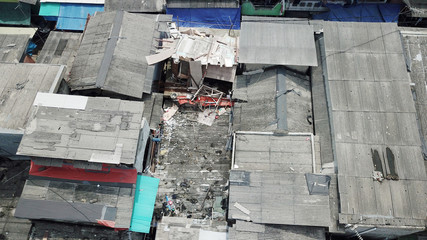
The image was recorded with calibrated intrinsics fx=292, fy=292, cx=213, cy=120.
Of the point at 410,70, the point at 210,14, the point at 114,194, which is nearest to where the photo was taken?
the point at 114,194

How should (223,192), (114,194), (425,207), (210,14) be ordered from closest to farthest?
(425,207) → (114,194) → (223,192) → (210,14)

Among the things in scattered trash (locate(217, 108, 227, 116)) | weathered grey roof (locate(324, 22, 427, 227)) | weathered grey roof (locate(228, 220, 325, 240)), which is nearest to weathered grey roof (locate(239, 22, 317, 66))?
weathered grey roof (locate(324, 22, 427, 227))

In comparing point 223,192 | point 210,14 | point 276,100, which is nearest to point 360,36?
point 276,100

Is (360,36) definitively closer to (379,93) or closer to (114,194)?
(379,93)

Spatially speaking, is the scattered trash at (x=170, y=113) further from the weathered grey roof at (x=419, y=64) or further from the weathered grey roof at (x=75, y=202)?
the weathered grey roof at (x=419, y=64)

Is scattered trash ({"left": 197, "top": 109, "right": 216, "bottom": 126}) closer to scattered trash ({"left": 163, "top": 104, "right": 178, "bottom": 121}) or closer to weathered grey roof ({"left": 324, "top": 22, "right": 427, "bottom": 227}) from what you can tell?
scattered trash ({"left": 163, "top": 104, "right": 178, "bottom": 121})

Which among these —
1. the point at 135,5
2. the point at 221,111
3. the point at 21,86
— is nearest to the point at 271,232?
the point at 221,111
